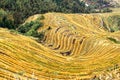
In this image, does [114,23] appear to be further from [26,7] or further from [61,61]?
[61,61]

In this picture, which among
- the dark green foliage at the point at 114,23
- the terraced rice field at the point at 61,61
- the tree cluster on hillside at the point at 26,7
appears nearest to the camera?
the terraced rice field at the point at 61,61

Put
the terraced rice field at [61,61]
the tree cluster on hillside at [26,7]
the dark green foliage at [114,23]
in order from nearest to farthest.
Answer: the terraced rice field at [61,61] < the tree cluster on hillside at [26,7] < the dark green foliage at [114,23]

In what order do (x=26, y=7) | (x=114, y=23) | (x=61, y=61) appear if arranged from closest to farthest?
(x=61, y=61) < (x=26, y=7) < (x=114, y=23)

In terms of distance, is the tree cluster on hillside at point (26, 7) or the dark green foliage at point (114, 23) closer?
the tree cluster on hillside at point (26, 7)

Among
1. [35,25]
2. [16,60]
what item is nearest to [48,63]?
[16,60]

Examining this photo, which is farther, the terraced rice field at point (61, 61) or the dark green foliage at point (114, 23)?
the dark green foliage at point (114, 23)

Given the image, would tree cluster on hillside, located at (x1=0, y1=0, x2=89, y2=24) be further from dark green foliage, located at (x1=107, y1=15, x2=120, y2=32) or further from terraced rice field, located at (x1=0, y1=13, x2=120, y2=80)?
terraced rice field, located at (x1=0, y1=13, x2=120, y2=80)

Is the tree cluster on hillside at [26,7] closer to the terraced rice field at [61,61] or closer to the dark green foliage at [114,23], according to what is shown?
the dark green foliage at [114,23]

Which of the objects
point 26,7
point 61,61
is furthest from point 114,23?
point 61,61

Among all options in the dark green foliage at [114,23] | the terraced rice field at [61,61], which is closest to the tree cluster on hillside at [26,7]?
the dark green foliage at [114,23]

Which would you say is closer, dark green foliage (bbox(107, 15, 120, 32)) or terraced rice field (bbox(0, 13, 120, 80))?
terraced rice field (bbox(0, 13, 120, 80))

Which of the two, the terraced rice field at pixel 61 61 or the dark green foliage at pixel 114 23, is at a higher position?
the dark green foliage at pixel 114 23

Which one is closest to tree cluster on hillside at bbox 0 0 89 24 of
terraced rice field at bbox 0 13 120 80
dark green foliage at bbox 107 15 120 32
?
dark green foliage at bbox 107 15 120 32
